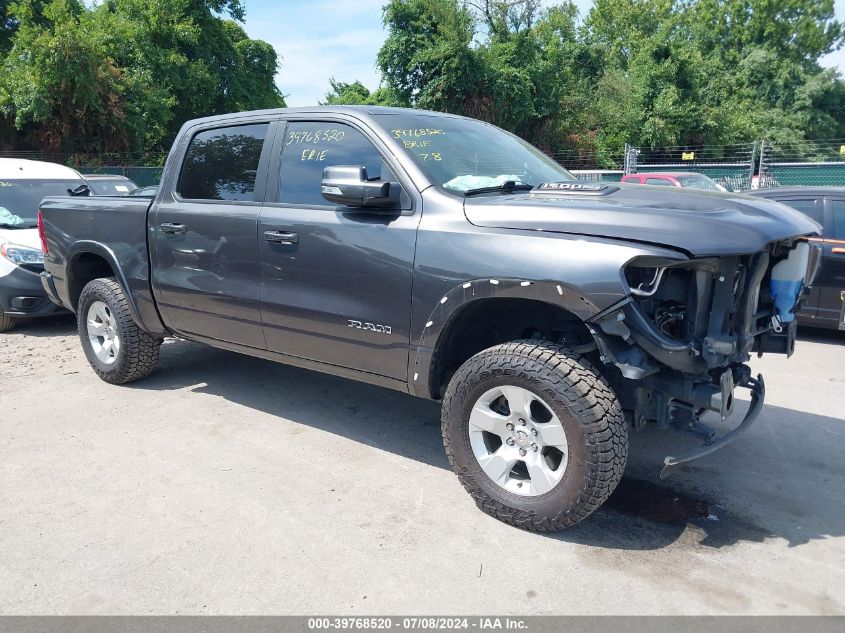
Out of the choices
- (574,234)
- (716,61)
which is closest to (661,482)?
(574,234)

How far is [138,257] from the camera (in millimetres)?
5145

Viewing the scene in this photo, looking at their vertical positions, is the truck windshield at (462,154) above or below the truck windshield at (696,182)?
below

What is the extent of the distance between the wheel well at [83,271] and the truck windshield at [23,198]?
2640 mm

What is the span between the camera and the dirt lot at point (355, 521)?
9.53 ft

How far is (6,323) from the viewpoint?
25.0ft

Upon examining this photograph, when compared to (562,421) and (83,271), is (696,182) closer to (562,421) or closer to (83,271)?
(83,271)

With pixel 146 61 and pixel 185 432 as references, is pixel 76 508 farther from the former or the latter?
pixel 146 61

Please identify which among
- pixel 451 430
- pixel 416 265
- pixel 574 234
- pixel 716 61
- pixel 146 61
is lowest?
pixel 451 430

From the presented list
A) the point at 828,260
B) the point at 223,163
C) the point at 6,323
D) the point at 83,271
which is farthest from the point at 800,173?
the point at 6,323

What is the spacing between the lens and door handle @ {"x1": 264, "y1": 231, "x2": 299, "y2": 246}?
13.5 ft

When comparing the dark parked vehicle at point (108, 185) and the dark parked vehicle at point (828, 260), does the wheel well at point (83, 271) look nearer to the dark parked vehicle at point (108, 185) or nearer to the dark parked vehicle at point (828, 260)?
the dark parked vehicle at point (108, 185)

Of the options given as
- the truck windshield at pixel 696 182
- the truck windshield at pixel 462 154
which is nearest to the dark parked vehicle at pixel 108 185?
the truck windshield at pixel 462 154

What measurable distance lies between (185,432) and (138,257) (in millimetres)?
1399

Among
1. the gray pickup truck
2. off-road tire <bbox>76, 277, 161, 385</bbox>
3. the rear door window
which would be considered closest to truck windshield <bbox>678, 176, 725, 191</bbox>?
the gray pickup truck
